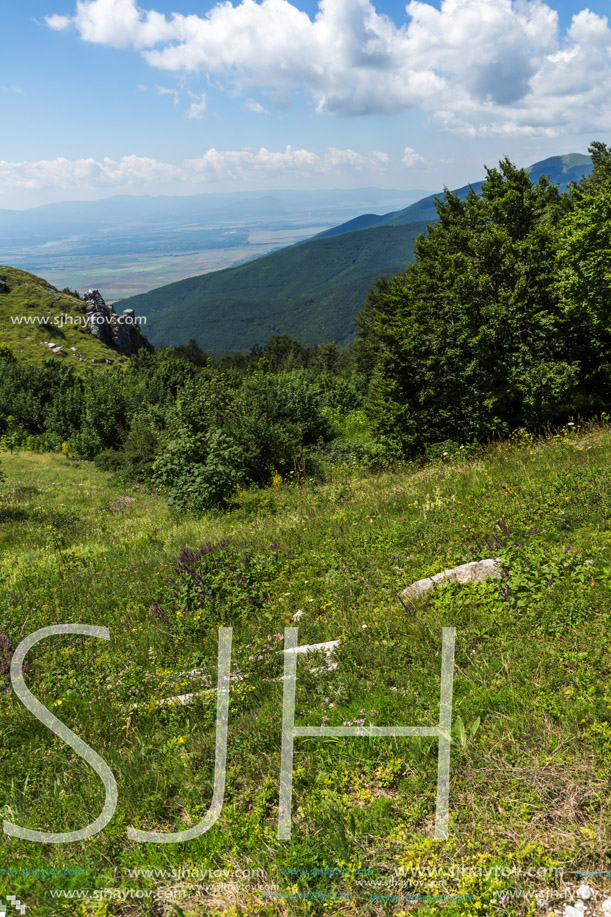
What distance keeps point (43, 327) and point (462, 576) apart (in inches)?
4787

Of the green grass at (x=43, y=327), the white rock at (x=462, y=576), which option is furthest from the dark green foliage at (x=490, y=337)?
the green grass at (x=43, y=327)

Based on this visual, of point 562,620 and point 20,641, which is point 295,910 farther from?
point 20,641

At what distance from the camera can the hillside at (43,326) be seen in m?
95.3

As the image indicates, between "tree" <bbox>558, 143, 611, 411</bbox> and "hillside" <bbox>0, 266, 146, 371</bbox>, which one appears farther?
"hillside" <bbox>0, 266, 146, 371</bbox>

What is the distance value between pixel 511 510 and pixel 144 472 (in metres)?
21.1

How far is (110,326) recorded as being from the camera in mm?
122312

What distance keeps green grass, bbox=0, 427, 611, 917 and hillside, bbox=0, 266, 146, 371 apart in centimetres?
9209

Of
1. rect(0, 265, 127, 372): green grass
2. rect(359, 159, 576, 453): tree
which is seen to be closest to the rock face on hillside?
rect(0, 265, 127, 372): green grass

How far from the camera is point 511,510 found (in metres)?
6.72

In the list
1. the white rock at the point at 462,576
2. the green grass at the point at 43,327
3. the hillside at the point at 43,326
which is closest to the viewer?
the white rock at the point at 462,576

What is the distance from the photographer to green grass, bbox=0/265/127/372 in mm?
94750

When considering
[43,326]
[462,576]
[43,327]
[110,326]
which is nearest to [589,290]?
[462,576]

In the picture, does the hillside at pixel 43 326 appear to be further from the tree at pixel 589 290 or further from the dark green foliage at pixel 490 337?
the tree at pixel 589 290

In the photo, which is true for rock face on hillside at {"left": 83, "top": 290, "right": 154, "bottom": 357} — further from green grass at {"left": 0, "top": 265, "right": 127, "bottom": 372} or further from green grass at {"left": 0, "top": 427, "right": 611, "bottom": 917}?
green grass at {"left": 0, "top": 427, "right": 611, "bottom": 917}
